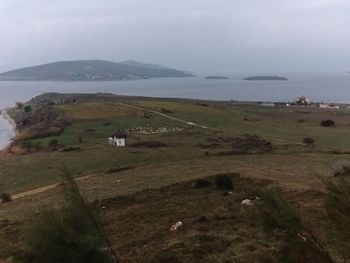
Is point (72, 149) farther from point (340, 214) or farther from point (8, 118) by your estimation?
point (8, 118)

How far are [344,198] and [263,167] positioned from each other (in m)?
22.9

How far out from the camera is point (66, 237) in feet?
44.1

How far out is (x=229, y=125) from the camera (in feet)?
237

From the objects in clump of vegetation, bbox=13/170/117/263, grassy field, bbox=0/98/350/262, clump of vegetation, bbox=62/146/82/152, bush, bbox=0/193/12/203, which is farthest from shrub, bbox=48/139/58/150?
clump of vegetation, bbox=13/170/117/263

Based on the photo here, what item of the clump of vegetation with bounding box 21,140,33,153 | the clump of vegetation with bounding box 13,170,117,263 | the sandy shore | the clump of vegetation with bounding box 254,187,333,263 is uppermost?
the clump of vegetation with bounding box 254,187,333,263

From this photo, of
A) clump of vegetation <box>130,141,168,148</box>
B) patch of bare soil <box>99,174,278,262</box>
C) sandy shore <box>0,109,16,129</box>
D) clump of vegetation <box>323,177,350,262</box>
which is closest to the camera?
clump of vegetation <box>323,177,350,262</box>

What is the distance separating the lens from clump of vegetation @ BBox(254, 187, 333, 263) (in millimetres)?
11266

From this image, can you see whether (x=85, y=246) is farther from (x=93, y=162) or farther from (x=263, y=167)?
(x=93, y=162)

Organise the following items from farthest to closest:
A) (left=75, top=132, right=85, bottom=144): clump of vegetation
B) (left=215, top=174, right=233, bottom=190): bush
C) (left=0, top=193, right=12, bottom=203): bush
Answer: (left=75, top=132, right=85, bottom=144): clump of vegetation < (left=0, top=193, right=12, bottom=203): bush < (left=215, top=174, right=233, bottom=190): bush

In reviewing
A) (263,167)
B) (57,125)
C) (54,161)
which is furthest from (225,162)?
(57,125)

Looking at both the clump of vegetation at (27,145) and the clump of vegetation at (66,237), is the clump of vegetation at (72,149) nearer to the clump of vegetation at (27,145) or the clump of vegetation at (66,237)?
the clump of vegetation at (27,145)

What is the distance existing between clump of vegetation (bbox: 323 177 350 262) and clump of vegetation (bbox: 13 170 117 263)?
5.83 meters

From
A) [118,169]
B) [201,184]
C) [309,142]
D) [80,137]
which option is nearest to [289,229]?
[201,184]

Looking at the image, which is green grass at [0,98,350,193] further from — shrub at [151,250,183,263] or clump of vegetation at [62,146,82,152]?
shrub at [151,250,183,263]
